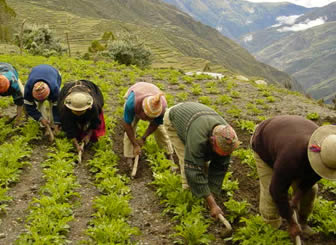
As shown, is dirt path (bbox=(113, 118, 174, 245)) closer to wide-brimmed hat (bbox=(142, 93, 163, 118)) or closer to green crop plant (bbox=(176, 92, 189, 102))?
wide-brimmed hat (bbox=(142, 93, 163, 118))

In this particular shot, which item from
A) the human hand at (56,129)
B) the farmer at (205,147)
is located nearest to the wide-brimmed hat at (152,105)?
the farmer at (205,147)

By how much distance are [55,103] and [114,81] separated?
26.5 ft

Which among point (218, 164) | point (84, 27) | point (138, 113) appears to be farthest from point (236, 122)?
point (84, 27)

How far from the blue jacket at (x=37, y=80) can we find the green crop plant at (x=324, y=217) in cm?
696

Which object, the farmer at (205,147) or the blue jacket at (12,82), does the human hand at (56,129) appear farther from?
the farmer at (205,147)

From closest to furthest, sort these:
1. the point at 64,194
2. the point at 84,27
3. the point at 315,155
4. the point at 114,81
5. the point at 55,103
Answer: the point at 315,155
the point at 64,194
the point at 55,103
the point at 114,81
the point at 84,27

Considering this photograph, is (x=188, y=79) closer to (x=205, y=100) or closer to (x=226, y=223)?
(x=205, y=100)

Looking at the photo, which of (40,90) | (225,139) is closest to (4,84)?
(40,90)

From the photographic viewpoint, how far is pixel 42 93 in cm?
882

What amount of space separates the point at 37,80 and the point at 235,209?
6000 mm

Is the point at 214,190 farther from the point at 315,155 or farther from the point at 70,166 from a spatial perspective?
the point at 70,166

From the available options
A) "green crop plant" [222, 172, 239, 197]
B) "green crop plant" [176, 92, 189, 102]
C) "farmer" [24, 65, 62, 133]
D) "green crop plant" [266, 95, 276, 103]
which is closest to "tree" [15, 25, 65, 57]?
"green crop plant" [176, 92, 189, 102]

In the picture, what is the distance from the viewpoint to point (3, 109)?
481 inches

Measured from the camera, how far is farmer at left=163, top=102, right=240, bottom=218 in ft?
17.5
